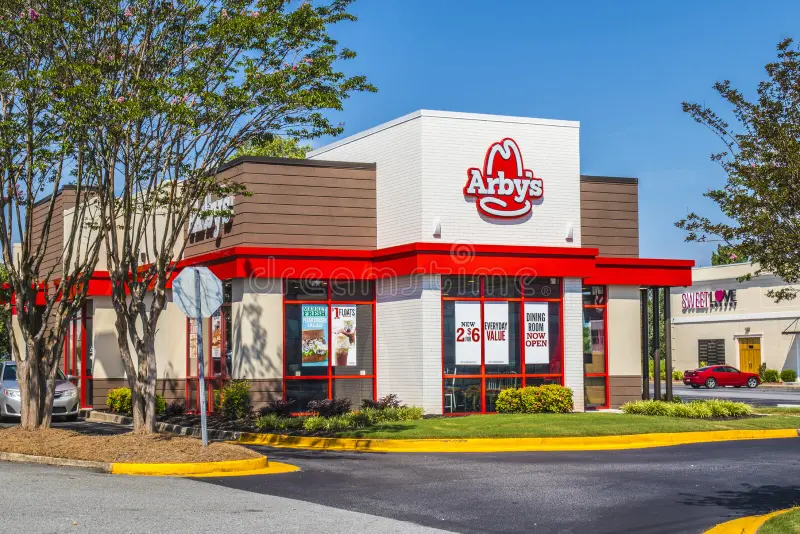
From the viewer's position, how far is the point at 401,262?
2594 cm

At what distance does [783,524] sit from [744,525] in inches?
27.4

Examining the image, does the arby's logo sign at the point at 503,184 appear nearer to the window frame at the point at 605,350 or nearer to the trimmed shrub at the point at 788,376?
the window frame at the point at 605,350

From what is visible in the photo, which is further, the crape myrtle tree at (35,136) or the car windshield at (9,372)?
the car windshield at (9,372)

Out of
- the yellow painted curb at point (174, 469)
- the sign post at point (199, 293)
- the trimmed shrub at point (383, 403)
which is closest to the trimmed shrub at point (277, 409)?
the trimmed shrub at point (383, 403)

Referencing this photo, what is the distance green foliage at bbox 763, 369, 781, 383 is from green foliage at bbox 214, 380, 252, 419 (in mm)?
37999

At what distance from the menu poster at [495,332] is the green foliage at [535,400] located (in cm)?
94

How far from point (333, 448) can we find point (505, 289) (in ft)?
26.0

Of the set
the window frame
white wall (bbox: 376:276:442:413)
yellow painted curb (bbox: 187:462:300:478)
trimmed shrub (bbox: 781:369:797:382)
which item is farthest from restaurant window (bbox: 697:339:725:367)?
yellow painted curb (bbox: 187:462:300:478)

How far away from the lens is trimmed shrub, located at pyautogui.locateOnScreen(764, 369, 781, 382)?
55.1 m

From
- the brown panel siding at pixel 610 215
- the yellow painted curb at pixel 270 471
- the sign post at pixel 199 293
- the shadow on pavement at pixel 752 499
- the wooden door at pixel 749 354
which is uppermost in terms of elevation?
the brown panel siding at pixel 610 215

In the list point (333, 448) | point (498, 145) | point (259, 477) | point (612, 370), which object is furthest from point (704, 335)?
point (259, 477)

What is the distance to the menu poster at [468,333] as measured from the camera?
26.0 m

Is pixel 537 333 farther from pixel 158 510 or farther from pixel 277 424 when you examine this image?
pixel 158 510

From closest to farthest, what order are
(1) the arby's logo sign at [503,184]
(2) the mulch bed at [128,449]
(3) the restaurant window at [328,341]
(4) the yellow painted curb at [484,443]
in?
(2) the mulch bed at [128,449], (4) the yellow painted curb at [484,443], (3) the restaurant window at [328,341], (1) the arby's logo sign at [503,184]
